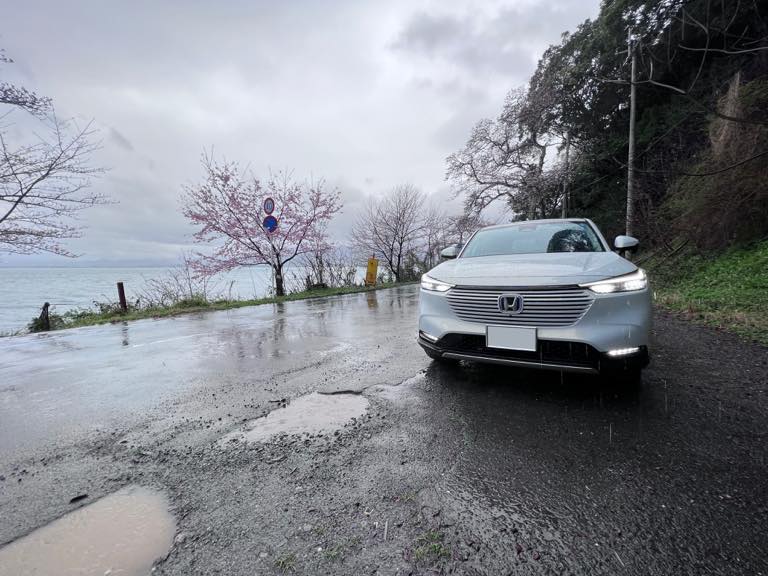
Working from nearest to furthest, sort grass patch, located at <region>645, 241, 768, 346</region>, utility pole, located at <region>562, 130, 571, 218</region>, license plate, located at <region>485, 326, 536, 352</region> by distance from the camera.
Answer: license plate, located at <region>485, 326, 536, 352</region> → grass patch, located at <region>645, 241, 768, 346</region> → utility pole, located at <region>562, 130, 571, 218</region>

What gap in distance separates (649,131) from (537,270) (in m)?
16.6

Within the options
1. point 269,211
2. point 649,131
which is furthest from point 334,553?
point 649,131

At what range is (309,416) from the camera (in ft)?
8.60

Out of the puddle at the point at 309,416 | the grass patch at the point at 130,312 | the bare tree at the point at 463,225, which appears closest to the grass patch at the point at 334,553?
the puddle at the point at 309,416

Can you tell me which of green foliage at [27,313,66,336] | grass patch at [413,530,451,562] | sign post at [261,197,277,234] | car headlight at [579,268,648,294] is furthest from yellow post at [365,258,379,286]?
grass patch at [413,530,451,562]

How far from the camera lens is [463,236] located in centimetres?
2156

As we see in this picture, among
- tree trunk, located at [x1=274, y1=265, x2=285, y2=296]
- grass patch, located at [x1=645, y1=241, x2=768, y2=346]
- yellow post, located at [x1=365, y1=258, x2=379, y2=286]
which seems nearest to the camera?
grass patch, located at [x1=645, y1=241, x2=768, y2=346]

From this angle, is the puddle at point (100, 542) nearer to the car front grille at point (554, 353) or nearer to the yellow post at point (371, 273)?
the car front grille at point (554, 353)

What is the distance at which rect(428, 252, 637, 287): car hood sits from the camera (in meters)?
2.55

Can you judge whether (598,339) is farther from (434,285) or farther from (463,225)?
(463,225)

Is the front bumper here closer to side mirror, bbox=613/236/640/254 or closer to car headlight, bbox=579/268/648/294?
car headlight, bbox=579/268/648/294

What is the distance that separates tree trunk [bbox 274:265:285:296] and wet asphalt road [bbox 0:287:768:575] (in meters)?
10.1

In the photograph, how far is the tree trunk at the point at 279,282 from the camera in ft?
45.5

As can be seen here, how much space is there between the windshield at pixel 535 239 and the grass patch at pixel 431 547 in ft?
9.40
